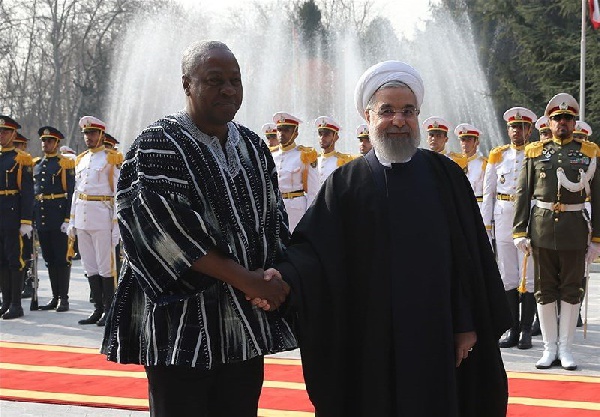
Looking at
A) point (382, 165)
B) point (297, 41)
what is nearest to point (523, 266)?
point (382, 165)

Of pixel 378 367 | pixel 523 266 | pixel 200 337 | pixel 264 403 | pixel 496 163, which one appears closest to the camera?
pixel 200 337

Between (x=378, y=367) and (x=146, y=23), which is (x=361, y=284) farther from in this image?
(x=146, y=23)

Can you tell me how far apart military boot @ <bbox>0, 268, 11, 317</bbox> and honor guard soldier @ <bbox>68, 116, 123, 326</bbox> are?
1155 mm

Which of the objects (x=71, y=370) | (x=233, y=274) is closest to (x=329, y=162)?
(x=71, y=370)

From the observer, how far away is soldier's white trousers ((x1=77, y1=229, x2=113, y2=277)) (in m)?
9.66

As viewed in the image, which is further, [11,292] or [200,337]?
[11,292]

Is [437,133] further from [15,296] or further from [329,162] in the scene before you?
[15,296]

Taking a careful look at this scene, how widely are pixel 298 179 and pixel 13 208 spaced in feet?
10.8

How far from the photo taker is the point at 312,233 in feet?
12.3

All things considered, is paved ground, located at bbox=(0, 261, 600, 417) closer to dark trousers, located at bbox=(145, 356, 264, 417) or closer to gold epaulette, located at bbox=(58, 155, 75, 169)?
gold epaulette, located at bbox=(58, 155, 75, 169)

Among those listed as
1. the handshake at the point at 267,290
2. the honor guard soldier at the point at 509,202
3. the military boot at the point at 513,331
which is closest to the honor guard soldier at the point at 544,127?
the honor guard soldier at the point at 509,202

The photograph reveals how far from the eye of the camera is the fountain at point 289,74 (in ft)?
84.4

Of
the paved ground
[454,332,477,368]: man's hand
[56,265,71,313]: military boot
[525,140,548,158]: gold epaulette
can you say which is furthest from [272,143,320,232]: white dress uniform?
[454,332,477,368]: man's hand

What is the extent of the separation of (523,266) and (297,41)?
24.7 m
